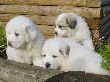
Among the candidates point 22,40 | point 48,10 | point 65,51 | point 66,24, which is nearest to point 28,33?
point 22,40

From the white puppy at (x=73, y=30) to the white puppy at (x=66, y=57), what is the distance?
4.32 feet

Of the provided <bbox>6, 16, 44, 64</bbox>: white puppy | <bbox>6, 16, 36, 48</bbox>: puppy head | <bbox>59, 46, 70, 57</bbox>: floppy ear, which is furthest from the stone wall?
<bbox>6, 16, 36, 48</bbox>: puppy head

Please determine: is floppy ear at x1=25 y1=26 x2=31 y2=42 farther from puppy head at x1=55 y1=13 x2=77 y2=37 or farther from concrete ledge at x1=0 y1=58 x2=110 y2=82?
puppy head at x1=55 y1=13 x2=77 y2=37

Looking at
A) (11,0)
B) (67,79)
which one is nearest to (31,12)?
(11,0)

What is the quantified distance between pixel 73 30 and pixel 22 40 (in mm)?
1613

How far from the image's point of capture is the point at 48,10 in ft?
22.9

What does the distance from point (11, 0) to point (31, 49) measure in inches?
118

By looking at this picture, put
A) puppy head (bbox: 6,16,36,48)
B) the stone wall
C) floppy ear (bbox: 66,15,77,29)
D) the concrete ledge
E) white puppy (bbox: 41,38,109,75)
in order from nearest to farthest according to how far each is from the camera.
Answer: the concrete ledge
white puppy (bbox: 41,38,109,75)
puppy head (bbox: 6,16,36,48)
floppy ear (bbox: 66,15,77,29)
the stone wall

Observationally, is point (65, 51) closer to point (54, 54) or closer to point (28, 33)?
point (54, 54)

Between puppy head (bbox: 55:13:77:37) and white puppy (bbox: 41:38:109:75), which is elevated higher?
puppy head (bbox: 55:13:77:37)

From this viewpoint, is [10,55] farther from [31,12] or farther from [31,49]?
[31,12]

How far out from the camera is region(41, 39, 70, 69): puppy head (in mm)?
4484

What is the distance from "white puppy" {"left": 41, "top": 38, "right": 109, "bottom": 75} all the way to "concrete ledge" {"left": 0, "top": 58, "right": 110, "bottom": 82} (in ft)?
1.69

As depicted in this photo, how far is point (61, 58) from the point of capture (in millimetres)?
4539
